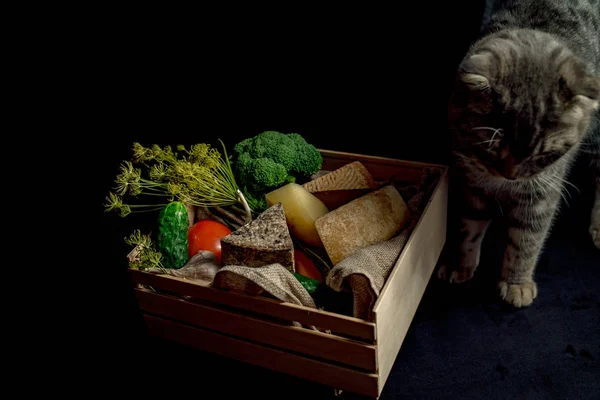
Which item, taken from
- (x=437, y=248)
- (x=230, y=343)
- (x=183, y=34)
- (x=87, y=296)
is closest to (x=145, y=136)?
(x=183, y=34)

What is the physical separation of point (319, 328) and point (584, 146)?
1009mm

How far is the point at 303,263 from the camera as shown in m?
1.26

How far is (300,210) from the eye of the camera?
1.28 meters

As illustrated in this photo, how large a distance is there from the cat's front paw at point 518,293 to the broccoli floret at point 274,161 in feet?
1.94

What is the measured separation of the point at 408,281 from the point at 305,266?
0.24 m

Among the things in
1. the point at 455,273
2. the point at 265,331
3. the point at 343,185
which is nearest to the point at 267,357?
the point at 265,331

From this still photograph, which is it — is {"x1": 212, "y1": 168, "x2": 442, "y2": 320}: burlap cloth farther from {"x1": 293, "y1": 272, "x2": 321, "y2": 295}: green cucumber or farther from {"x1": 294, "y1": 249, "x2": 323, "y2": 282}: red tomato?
{"x1": 294, "y1": 249, "x2": 323, "y2": 282}: red tomato

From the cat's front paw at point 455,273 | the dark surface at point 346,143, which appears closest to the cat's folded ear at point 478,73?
the dark surface at point 346,143

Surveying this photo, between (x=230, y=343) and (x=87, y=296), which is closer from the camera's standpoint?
(x=230, y=343)

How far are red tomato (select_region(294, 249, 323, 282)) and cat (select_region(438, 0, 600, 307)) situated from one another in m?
0.41

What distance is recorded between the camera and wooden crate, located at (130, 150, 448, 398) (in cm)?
102

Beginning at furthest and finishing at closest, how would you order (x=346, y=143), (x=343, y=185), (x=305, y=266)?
(x=346, y=143) → (x=343, y=185) → (x=305, y=266)

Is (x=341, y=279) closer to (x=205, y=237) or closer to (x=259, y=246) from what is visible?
(x=259, y=246)

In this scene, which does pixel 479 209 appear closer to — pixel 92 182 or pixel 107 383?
pixel 107 383
